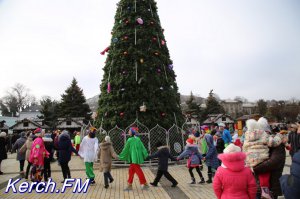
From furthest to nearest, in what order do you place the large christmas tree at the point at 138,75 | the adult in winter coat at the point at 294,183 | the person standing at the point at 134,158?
the large christmas tree at the point at 138,75 < the person standing at the point at 134,158 < the adult in winter coat at the point at 294,183

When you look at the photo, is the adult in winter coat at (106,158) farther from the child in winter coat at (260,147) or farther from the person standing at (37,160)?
the child in winter coat at (260,147)

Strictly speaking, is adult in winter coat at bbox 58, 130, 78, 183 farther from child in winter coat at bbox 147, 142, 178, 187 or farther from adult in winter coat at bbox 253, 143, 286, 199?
adult in winter coat at bbox 253, 143, 286, 199

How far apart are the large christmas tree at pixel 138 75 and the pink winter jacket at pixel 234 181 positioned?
33.5 ft

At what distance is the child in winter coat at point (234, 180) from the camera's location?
3.75 meters

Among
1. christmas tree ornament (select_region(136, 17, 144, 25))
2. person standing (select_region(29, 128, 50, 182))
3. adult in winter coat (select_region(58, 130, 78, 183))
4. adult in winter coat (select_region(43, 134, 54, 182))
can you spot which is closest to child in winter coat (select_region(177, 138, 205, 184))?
adult in winter coat (select_region(58, 130, 78, 183))

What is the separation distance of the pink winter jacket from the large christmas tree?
33.5ft

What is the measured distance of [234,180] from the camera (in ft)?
12.3

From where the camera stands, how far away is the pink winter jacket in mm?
3748

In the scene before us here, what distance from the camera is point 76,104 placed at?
48781 millimetres

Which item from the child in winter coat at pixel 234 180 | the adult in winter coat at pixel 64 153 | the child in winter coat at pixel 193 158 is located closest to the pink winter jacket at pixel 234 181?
the child in winter coat at pixel 234 180

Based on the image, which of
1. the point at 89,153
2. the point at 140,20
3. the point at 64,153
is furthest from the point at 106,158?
the point at 140,20

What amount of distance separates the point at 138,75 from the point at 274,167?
10.8 metres

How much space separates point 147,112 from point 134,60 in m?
2.99

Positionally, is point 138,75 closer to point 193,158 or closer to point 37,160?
point 193,158
